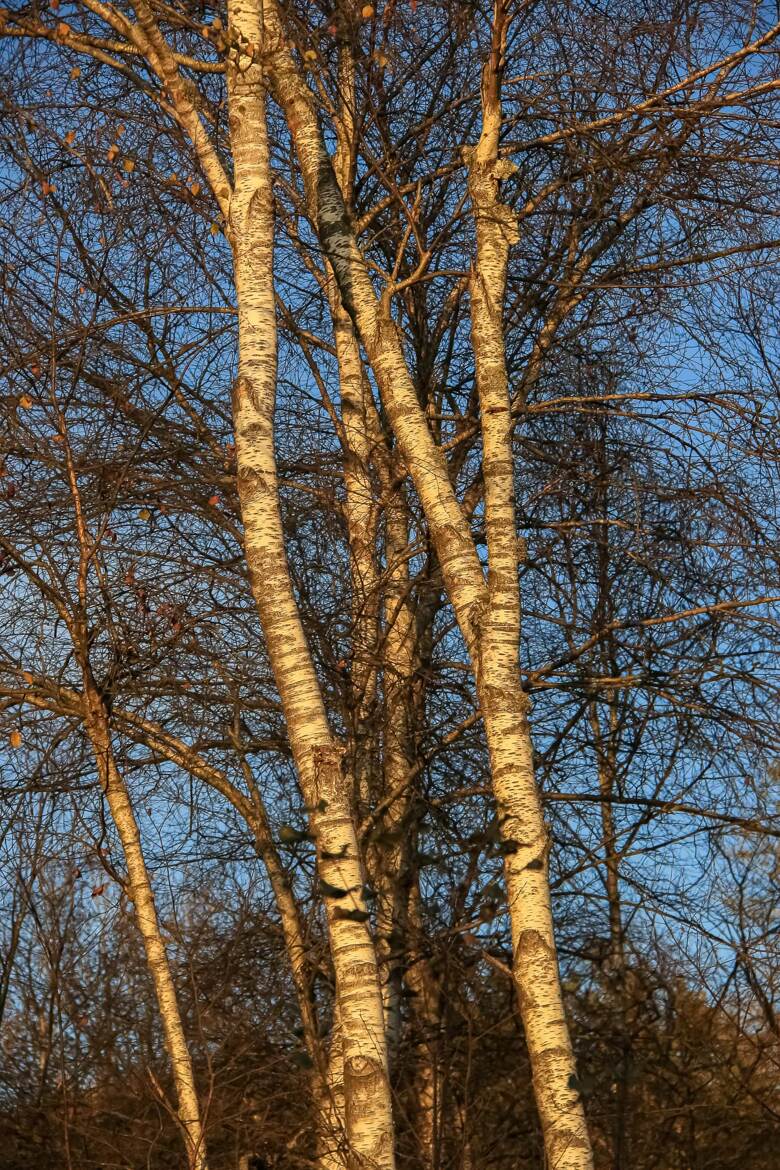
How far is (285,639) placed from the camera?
15.8ft

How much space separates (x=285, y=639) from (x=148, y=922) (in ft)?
5.56

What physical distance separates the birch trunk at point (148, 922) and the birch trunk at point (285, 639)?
1.21 meters

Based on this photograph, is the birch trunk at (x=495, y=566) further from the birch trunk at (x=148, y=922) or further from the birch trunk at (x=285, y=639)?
the birch trunk at (x=148, y=922)

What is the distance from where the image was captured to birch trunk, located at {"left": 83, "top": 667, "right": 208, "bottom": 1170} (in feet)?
18.0

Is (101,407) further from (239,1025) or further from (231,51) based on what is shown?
(239,1025)

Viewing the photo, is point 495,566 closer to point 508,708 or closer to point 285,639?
point 508,708

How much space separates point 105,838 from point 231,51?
11.9 ft

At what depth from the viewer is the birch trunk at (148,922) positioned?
5.47 meters

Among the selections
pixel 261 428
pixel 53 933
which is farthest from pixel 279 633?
pixel 53 933

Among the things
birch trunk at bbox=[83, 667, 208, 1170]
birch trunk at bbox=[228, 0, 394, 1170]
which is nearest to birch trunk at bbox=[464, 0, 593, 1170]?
birch trunk at bbox=[228, 0, 394, 1170]

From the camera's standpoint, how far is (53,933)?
586 centimetres

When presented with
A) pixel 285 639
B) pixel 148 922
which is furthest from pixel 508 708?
pixel 148 922

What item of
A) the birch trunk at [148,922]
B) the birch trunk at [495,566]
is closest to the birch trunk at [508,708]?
the birch trunk at [495,566]

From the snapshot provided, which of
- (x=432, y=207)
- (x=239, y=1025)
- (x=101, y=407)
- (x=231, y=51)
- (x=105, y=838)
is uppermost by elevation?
(x=432, y=207)
